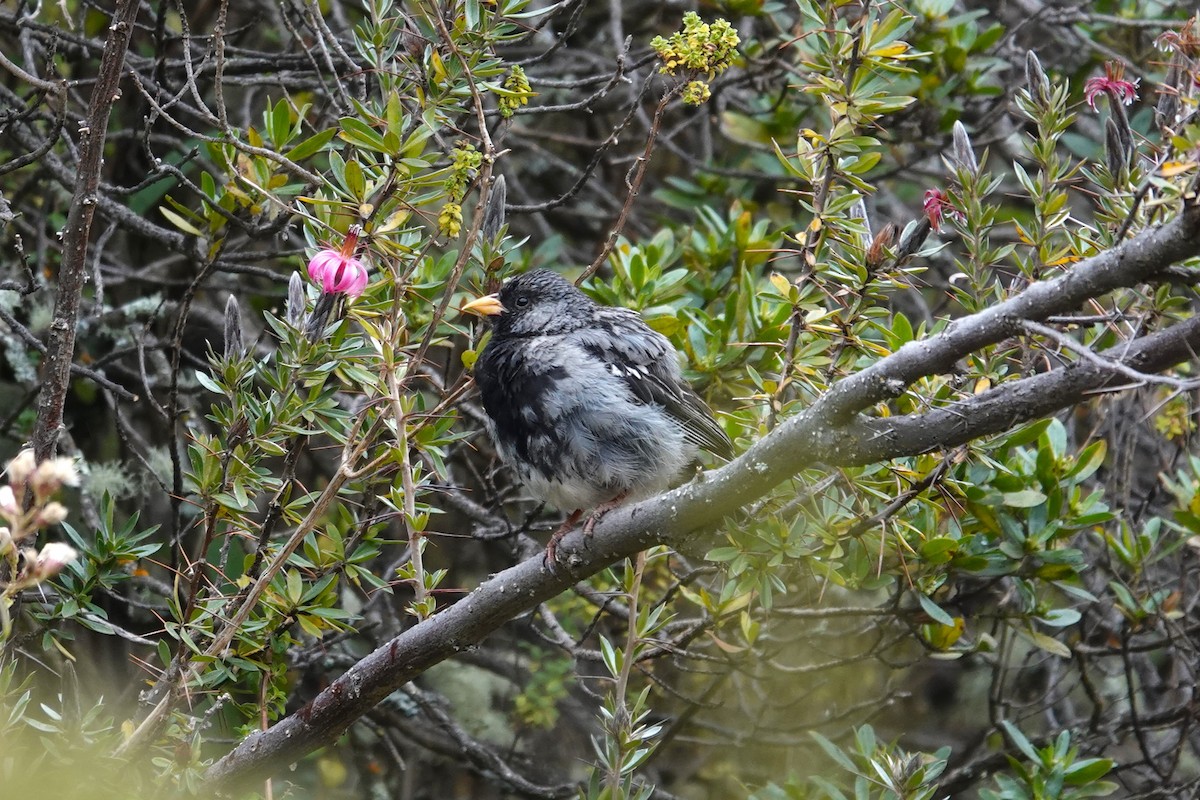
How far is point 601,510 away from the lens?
160 inches

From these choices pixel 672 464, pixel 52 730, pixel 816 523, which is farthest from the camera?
pixel 672 464

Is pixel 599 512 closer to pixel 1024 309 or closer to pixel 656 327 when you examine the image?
pixel 656 327

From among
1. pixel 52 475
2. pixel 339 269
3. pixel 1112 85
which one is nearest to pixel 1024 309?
pixel 1112 85

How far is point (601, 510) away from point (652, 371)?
0.64m

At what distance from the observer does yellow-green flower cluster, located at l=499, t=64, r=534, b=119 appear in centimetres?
317

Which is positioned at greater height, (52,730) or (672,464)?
(52,730)

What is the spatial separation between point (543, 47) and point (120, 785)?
4385 mm

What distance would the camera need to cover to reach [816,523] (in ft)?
11.5

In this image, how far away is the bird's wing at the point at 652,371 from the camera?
4.35 meters

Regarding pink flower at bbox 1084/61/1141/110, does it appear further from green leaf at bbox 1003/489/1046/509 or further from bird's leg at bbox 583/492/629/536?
bird's leg at bbox 583/492/629/536

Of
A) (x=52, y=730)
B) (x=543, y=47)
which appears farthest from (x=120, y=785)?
(x=543, y=47)

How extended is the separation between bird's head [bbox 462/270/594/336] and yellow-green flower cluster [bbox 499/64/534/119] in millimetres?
1282

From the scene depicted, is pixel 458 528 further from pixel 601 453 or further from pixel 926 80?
pixel 926 80

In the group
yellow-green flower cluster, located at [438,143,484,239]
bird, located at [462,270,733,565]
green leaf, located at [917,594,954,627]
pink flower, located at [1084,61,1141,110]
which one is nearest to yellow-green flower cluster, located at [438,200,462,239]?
yellow-green flower cluster, located at [438,143,484,239]
